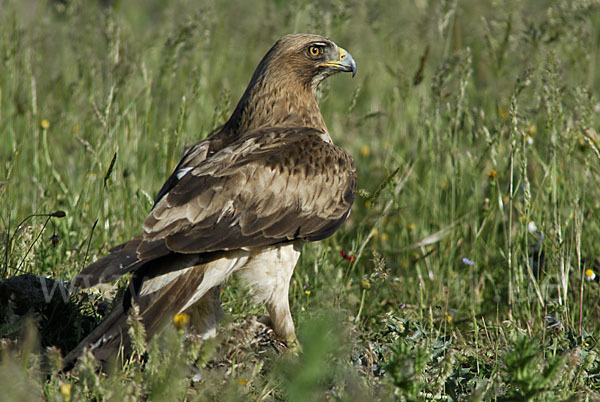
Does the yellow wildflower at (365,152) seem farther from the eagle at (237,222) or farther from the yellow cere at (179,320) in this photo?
the yellow cere at (179,320)

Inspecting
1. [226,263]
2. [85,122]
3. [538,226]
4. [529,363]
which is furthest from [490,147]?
[85,122]

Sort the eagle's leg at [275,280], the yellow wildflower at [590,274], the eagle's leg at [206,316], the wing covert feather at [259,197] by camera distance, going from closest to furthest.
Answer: the wing covert feather at [259,197]
the eagle's leg at [275,280]
the eagle's leg at [206,316]
the yellow wildflower at [590,274]

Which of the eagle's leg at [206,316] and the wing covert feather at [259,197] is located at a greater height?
the wing covert feather at [259,197]

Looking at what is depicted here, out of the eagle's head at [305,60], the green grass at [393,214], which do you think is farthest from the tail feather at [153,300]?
the eagle's head at [305,60]

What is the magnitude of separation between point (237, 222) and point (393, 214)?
83.1 inches

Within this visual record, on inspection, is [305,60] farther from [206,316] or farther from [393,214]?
[206,316]

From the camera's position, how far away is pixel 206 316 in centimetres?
400

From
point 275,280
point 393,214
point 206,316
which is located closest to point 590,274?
point 393,214

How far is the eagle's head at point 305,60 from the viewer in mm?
4688

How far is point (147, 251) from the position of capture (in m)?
3.32

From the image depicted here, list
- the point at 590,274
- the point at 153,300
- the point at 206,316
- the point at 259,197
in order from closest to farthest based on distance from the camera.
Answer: the point at 153,300 → the point at 259,197 → the point at 206,316 → the point at 590,274

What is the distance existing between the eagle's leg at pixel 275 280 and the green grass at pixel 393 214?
0.36 ft

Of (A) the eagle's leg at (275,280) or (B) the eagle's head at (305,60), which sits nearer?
(A) the eagle's leg at (275,280)

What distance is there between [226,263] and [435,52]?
5393 millimetres
